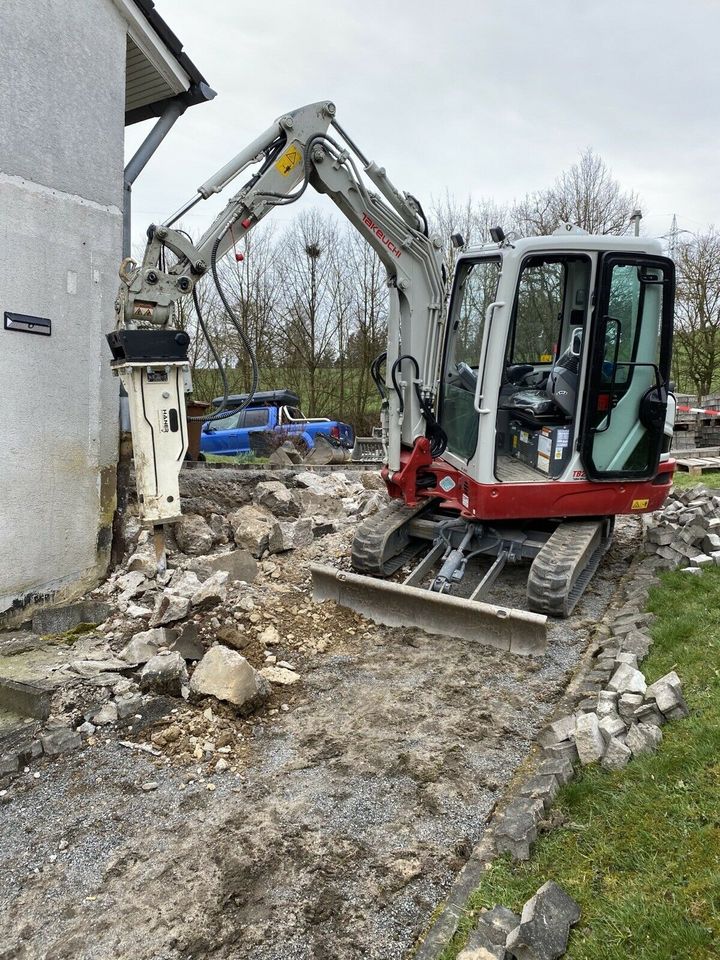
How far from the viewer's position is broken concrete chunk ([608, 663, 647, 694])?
3.62 meters

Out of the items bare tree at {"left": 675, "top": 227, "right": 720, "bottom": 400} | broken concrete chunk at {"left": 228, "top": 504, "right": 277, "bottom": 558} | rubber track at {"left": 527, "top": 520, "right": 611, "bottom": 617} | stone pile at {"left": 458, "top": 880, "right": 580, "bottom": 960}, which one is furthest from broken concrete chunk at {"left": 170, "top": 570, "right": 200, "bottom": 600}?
bare tree at {"left": 675, "top": 227, "right": 720, "bottom": 400}

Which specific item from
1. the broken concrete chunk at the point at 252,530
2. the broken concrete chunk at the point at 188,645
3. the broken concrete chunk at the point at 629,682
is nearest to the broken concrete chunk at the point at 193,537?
the broken concrete chunk at the point at 252,530

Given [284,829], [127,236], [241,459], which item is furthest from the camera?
[241,459]

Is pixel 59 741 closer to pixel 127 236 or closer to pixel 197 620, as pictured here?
pixel 197 620

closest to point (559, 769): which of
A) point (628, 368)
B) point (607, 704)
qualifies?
point (607, 704)

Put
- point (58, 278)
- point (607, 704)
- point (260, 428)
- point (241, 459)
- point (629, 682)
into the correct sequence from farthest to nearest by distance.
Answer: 1. point (260, 428)
2. point (241, 459)
3. point (58, 278)
4. point (629, 682)
5. point (607, 704)

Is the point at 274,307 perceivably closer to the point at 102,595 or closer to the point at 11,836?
the point at 102,595

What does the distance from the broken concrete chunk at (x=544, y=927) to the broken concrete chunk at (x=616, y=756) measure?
0.89 m

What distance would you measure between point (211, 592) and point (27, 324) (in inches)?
101

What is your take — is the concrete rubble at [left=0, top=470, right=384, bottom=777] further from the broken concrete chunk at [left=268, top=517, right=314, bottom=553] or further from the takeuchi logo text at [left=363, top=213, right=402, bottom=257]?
the takeuchi logo text at [left=363, top=213, right=402, bottom=257]

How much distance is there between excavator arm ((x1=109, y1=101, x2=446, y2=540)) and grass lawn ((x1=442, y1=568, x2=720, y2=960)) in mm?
3037

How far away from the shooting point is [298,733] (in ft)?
12.8

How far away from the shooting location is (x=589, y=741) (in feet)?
10.8

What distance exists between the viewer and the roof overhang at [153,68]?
20.5 ft
